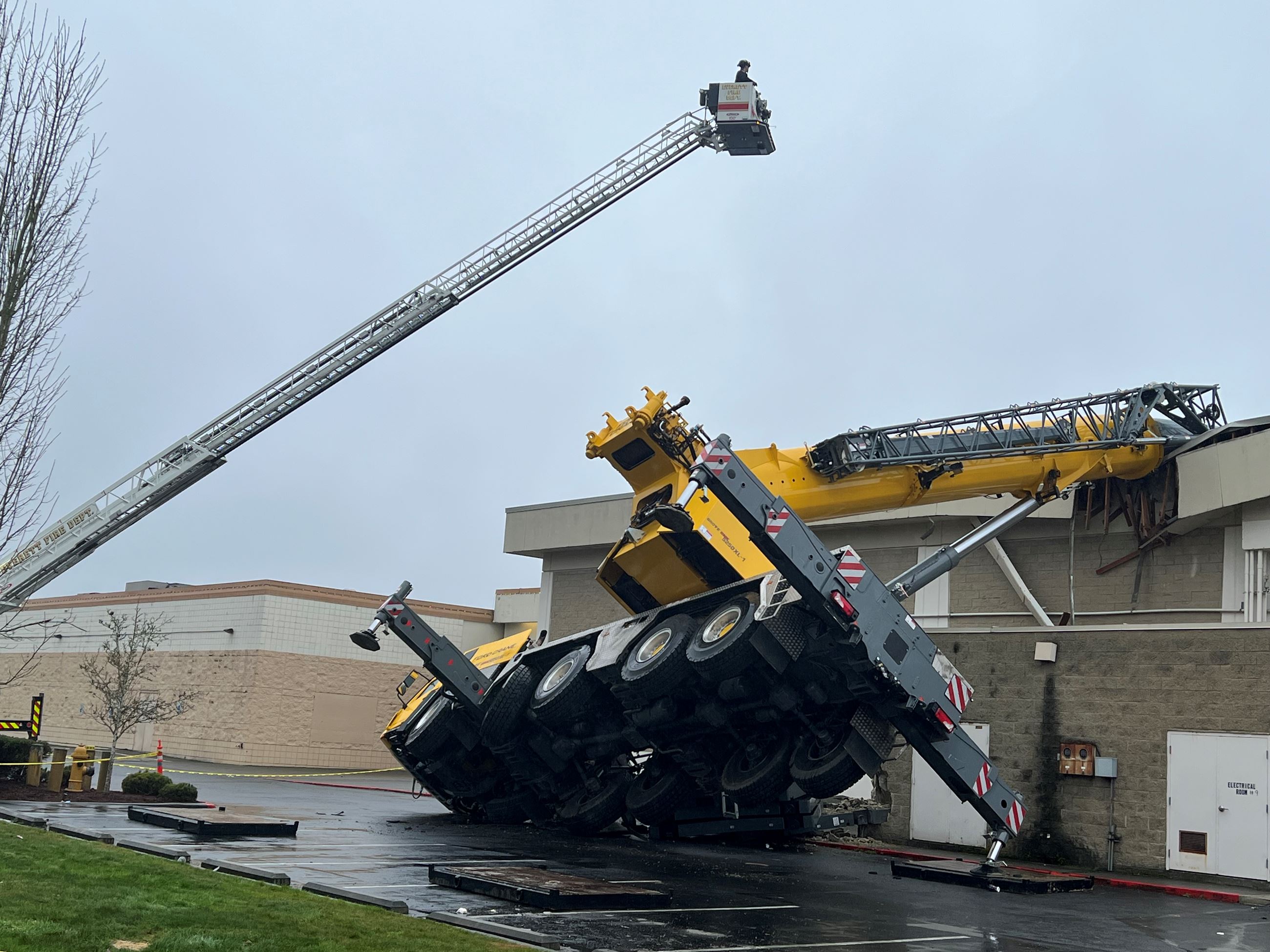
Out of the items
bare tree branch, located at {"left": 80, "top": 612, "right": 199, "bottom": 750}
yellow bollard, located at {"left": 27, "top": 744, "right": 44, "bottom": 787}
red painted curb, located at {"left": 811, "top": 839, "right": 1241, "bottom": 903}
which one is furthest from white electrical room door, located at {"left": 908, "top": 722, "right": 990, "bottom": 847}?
bare tree branch, located at {"left": 80, "top": 612, "right": 199, "bottom": 750}

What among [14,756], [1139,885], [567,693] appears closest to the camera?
[1139,885]

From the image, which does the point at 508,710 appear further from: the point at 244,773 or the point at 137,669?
the point at 244,773

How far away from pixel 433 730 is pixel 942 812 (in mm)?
8547

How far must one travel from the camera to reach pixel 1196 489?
766 inches

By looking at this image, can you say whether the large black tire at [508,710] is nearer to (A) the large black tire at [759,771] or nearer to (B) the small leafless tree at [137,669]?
(A) the large black tire at [759,771]

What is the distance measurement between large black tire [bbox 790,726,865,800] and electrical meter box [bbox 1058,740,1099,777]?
5.11 meters

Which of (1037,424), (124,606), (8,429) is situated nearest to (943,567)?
(1037,424)

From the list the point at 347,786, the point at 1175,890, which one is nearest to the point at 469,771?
the point at 1175,890

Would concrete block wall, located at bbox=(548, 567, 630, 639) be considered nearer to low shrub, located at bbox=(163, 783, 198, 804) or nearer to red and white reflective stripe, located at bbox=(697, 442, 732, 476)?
low shrub, located at bbox=(163, 783, 198, 804)

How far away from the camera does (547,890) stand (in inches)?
427

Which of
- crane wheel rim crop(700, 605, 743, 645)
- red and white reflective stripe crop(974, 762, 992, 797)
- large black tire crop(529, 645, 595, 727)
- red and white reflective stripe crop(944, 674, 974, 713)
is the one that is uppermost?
crane wheel rim crop(700, 605, 743, 645)

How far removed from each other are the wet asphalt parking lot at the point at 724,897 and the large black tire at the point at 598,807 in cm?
36

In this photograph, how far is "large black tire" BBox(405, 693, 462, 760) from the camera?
786 inches

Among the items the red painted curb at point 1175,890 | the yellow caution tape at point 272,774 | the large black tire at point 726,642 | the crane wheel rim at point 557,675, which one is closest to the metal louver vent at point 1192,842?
the red painted curb at point 1175,890
